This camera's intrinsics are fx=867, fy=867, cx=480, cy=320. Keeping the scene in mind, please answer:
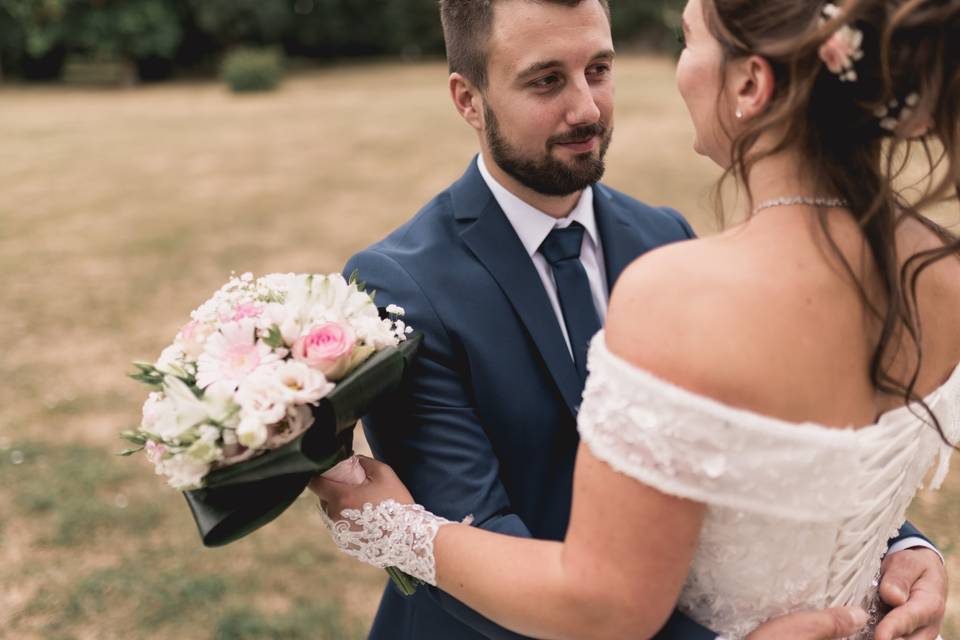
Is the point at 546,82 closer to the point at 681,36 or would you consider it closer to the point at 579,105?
the point at 579,105

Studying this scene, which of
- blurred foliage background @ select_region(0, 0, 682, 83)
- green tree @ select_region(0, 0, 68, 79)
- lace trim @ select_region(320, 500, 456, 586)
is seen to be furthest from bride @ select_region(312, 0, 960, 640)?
green tree @ select_region(0, 0, 68, 79)

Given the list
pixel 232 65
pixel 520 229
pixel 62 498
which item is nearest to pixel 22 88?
pixel 232 65

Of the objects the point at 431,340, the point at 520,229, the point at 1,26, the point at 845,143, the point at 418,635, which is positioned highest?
the point at 845,143

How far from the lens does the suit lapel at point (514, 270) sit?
2229mm

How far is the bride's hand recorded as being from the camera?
2.01 m

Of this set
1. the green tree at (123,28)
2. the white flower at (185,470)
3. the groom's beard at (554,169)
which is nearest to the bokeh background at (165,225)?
the green tree at (123,28)

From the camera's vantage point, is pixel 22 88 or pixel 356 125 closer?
pixel 356 125

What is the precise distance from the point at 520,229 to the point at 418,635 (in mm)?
1182

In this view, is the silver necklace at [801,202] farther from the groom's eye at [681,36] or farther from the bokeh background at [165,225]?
the groom's eye at [681,36]

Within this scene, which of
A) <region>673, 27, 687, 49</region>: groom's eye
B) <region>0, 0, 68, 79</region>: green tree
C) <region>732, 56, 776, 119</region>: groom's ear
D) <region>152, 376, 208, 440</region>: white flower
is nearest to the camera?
<region>732, 56, 776, 119</region>: groom's ear

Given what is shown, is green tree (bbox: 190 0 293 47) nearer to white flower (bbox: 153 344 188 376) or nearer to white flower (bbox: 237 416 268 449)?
white flower (bbox: 153 344 188 376)

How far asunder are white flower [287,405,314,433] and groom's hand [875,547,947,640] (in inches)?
52.4

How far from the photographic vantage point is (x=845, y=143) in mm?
1523

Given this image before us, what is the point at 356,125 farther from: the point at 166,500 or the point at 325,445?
the point at 325,445
